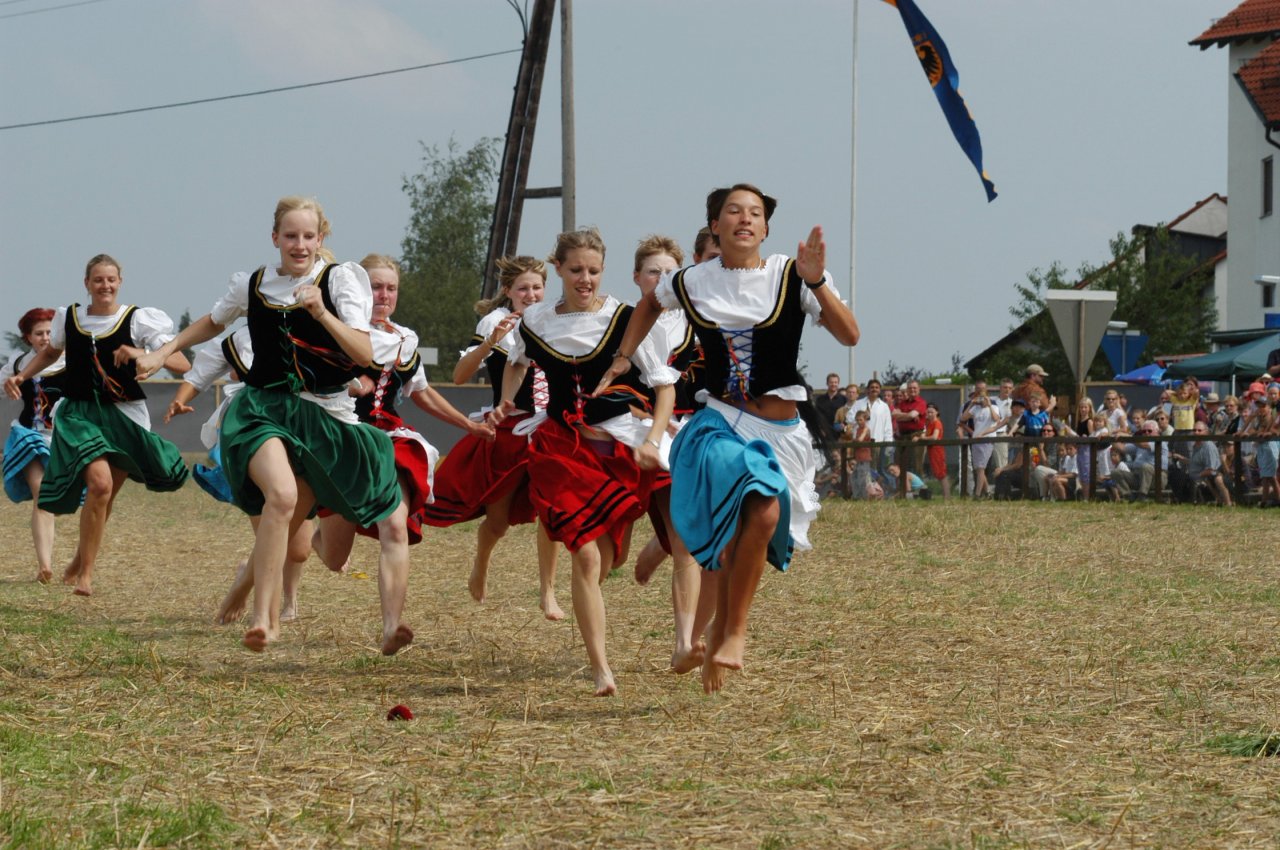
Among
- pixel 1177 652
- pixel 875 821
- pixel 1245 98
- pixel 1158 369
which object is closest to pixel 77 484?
pixel 1177 652

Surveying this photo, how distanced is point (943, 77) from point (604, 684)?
16377mm

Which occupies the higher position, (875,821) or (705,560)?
(705,560)

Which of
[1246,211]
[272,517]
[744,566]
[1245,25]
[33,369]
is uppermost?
[1245,25]

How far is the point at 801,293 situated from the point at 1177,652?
103 inches

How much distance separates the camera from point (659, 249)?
27.7ft

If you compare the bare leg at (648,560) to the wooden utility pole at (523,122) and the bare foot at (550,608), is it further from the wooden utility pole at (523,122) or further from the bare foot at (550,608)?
the wooden utility pole at (523,122)

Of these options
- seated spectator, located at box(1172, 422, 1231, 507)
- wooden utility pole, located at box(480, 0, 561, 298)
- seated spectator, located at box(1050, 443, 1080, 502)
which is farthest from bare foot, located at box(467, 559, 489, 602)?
wooden utility pole, located at box(480, 0, 561, 298)

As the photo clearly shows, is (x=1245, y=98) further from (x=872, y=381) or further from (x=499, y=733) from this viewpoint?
(x=499, y=733)

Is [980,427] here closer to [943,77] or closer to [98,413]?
[943,77]

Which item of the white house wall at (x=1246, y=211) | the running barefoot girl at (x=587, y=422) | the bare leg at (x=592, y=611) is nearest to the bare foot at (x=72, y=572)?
the running barefoot girl at (x=587, y=422)

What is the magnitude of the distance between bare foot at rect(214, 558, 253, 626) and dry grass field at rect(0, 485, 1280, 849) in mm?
255

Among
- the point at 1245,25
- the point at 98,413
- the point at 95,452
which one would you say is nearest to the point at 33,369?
the point at 98,413

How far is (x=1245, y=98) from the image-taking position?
40.1 metres

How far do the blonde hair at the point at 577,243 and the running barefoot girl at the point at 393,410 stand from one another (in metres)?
1.05
